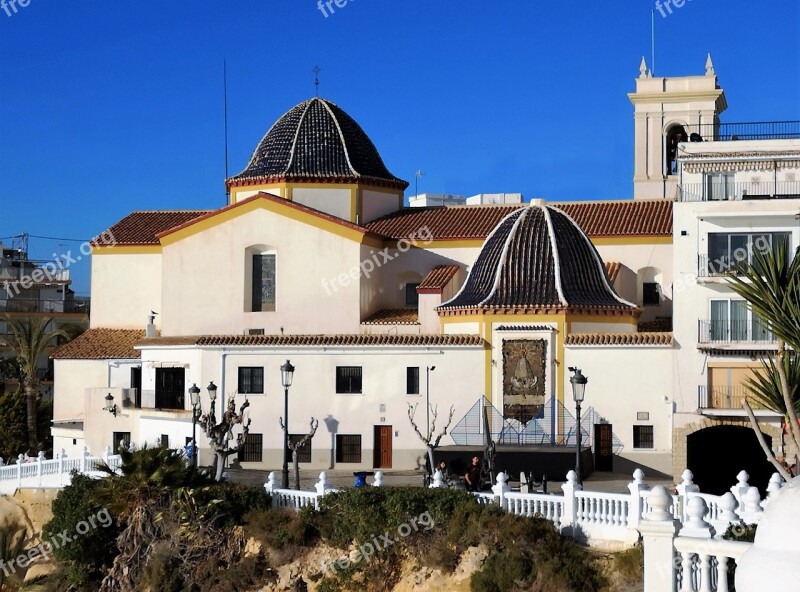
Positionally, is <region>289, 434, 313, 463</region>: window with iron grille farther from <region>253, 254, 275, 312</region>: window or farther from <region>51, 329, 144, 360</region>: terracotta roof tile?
<region>51, 329, 144, 360</region>: terracotta roof tile

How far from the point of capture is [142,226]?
5247 centimetres

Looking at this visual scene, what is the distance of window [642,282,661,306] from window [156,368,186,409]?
1599 centimetres

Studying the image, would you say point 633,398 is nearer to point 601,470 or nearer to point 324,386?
point 601,470

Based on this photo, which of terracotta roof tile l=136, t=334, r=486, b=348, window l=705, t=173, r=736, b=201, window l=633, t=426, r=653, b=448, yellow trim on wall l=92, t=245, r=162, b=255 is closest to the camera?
window l=633, t=426, r=653, b=448

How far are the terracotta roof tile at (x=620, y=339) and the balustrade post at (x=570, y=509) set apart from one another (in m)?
13.4

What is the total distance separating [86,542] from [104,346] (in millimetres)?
19235

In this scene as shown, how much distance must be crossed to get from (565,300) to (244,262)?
38.7ft

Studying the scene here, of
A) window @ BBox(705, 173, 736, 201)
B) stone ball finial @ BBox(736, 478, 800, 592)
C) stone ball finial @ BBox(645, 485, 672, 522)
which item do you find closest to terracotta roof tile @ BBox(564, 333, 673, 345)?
window @ BBox(705, 173, 736, 201)

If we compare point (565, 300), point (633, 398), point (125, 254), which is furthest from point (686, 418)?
point (125, 254)

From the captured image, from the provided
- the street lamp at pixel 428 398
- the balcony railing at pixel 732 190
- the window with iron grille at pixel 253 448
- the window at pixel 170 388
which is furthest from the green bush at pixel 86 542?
the balcony railing at pixel 732 190

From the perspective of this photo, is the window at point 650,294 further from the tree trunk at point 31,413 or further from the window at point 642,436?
the tree trunk at point 31,413

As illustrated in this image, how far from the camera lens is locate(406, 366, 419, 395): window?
40.3m

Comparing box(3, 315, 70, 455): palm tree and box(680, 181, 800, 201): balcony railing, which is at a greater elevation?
box(680, 181, 800, 201): balcony railing

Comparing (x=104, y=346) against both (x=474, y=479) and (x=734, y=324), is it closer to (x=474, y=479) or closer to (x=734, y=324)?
(x=474, y=479)
